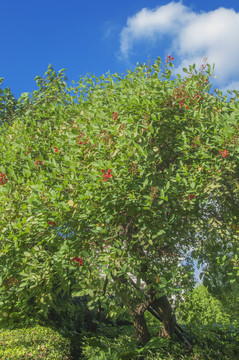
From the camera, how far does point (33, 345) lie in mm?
7852

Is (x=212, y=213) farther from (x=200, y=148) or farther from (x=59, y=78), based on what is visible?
(x=59, y=78)

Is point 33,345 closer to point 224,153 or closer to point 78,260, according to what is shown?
point 78,260

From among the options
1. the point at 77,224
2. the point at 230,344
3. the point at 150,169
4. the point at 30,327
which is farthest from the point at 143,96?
the point at 230,344

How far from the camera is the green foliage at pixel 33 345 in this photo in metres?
7.24

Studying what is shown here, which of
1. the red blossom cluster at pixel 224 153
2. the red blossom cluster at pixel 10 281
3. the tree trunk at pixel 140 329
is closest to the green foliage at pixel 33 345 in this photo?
the red blossom cluster at pixel 10 281

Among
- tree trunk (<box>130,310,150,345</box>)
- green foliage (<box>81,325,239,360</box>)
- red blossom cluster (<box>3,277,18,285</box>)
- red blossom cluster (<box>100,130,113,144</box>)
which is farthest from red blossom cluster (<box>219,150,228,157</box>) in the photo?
tree trunk (<box>130,310,150,345</box>)

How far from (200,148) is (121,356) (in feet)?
16.3

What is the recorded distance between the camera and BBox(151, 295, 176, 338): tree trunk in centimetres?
1019

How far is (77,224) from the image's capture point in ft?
23.5

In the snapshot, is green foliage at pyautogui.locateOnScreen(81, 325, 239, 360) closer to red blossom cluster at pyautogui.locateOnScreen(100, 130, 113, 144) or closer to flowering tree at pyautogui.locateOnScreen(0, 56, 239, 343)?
flowering tree at pyautogui.locateOnScreen(0, 56, 239, 343)

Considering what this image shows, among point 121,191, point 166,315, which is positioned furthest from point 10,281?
point 166,315

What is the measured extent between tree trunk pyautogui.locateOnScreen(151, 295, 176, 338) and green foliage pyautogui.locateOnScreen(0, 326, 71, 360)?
294 centimetres

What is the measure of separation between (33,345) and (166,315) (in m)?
4.21

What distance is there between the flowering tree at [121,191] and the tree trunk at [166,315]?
2.00 m
